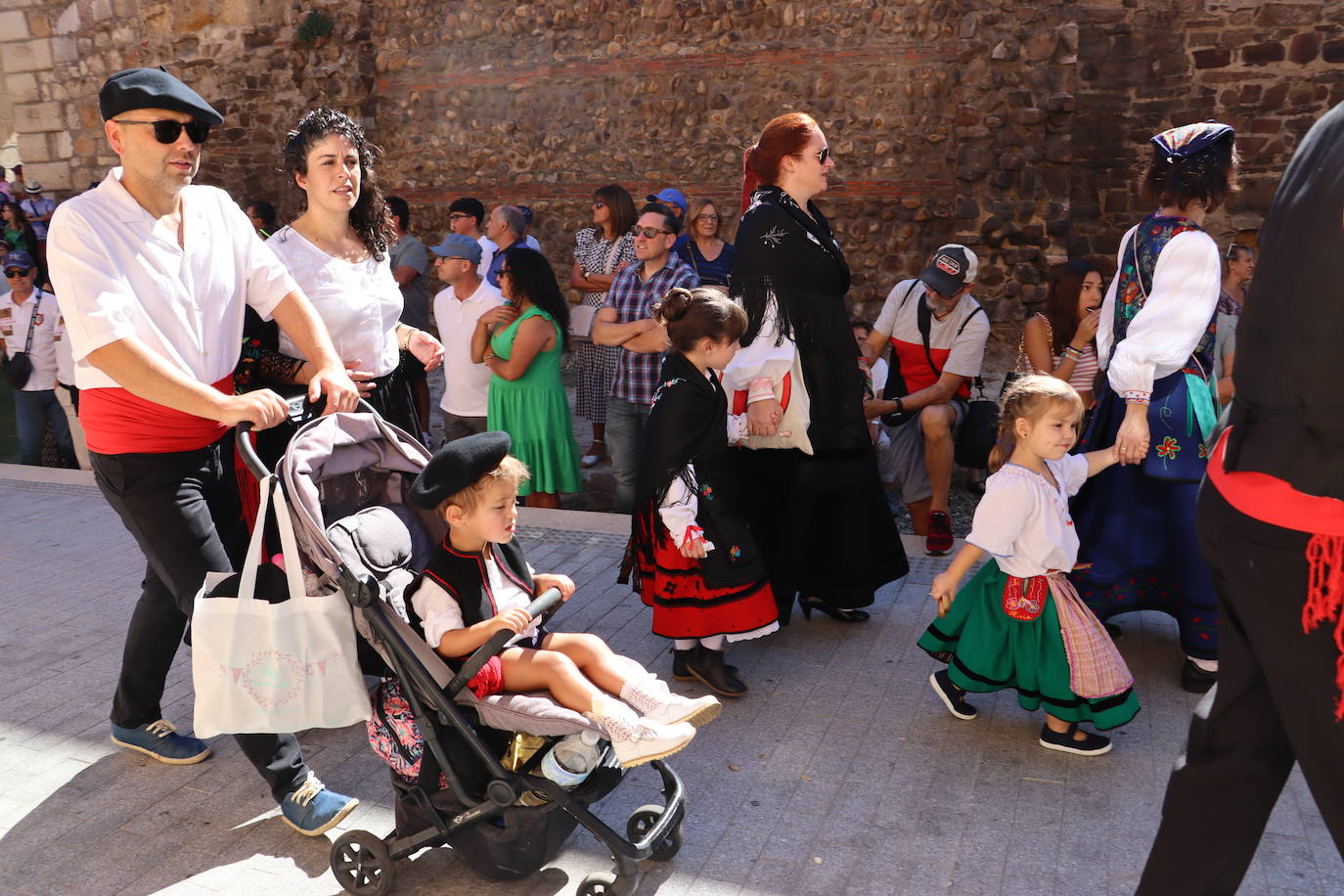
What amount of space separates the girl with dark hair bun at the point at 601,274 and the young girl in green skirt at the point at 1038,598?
3890 mm

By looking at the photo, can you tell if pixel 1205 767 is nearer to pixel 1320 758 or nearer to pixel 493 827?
pixel 1320 758

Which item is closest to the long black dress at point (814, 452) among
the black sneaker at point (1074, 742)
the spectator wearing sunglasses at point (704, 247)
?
the black sneaker at point (1074, 742)

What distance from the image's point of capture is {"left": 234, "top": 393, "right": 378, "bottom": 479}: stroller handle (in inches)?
109

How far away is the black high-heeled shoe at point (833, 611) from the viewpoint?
174 inches

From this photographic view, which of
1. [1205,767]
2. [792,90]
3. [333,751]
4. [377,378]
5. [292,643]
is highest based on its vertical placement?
[792,90]

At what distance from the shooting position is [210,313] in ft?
10.1

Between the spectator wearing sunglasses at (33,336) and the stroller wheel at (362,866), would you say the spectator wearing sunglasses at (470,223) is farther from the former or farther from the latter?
the stroller wheel at (362,866)

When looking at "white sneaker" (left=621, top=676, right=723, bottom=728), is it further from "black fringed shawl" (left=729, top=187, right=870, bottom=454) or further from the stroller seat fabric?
"black fringed shawl" (left=729, top=187, right=870, bottom=454)

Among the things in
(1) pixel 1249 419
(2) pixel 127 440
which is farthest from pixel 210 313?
(1) pixel 1249 419

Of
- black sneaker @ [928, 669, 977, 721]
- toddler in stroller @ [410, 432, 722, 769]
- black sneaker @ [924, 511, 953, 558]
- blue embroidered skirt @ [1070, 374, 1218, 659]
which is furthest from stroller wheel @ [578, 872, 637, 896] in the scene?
black sneaker @ [924, 511, 953, 558]

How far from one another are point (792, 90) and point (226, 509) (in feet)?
29.5

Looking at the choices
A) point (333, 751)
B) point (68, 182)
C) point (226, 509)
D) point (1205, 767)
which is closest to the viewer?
point (1205, 767)

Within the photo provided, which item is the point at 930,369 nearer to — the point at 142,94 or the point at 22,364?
the point at 142,94

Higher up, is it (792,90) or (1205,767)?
(792,90)
